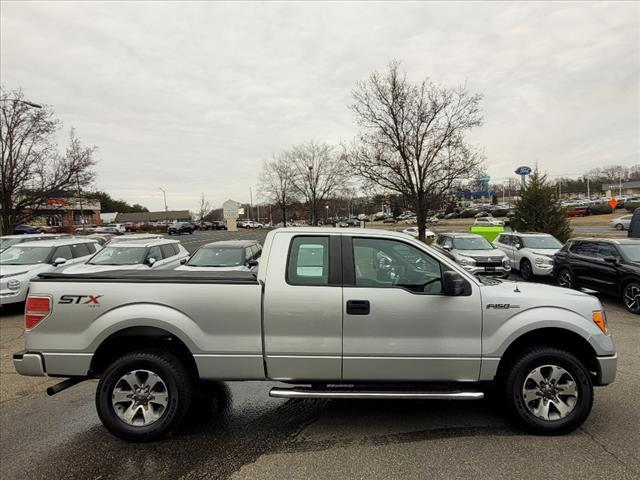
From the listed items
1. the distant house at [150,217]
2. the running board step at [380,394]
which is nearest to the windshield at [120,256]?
the running board step at [380,394]

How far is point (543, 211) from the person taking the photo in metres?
19.0

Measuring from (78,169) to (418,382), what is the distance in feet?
74.7

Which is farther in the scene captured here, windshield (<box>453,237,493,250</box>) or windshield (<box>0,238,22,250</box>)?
windshield (<box>0,238,22,250</box>)

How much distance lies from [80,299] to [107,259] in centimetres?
773

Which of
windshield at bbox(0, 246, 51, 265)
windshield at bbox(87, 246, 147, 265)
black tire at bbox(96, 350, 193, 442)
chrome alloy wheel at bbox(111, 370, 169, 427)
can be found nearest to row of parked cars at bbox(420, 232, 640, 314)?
black tire at bbox(96, 350, 193, 442)

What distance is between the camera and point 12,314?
31.0ft

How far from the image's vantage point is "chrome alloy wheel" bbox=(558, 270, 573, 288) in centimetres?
1039

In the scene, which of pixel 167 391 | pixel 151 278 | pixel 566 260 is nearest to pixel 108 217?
pixel 566 260

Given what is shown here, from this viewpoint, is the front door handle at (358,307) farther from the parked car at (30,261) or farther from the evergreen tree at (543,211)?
the evergreen tree at (543,211)

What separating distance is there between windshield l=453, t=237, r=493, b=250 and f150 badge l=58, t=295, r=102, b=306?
1208 cm

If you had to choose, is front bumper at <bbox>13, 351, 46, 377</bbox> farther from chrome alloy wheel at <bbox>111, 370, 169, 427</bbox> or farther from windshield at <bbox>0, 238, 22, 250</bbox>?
windshield at <bbox>0, 238, 22, 250</bbox>

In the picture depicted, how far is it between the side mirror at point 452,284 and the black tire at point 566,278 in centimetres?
879

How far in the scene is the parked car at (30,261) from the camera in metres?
9.12

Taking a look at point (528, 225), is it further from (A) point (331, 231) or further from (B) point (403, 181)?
(A) point (331, 231)
